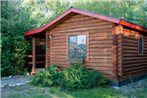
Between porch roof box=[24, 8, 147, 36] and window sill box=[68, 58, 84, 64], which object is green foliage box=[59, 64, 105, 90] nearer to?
window sill box=[68, 58, 84, 64]

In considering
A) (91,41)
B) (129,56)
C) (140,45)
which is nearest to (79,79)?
(91,41)

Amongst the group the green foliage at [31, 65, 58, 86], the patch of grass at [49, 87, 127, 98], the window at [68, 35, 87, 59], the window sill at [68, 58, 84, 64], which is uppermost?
the window at [68, 35, 87, 59]

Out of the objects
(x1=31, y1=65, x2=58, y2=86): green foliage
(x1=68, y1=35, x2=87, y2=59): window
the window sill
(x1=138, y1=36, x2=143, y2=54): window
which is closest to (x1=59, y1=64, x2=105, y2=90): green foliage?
(x1=31, y1=65, x2=58, y2=86): green foliage

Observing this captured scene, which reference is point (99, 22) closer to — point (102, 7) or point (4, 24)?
point (4, 24)

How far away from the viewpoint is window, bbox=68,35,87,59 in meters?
11.2

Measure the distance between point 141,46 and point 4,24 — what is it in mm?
7904

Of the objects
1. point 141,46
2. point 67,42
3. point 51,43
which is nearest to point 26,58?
point 51,43

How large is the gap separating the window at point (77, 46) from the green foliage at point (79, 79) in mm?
1491

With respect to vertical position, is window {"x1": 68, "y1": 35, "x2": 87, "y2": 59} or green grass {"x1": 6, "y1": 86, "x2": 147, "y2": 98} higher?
window {"x1": 68, "y1": 35, "x2": 87, "y2": 59}

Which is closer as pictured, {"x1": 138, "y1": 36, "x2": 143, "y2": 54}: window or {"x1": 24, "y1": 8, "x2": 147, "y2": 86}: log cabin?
{"x1": 24, "y1": 8, "x2": 147, "y2": 86}: log cabin

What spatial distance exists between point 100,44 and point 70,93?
3.06 metres

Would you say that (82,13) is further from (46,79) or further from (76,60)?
(46,79)

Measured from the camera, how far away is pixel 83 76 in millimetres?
9406

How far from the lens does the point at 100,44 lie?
10523 mm
